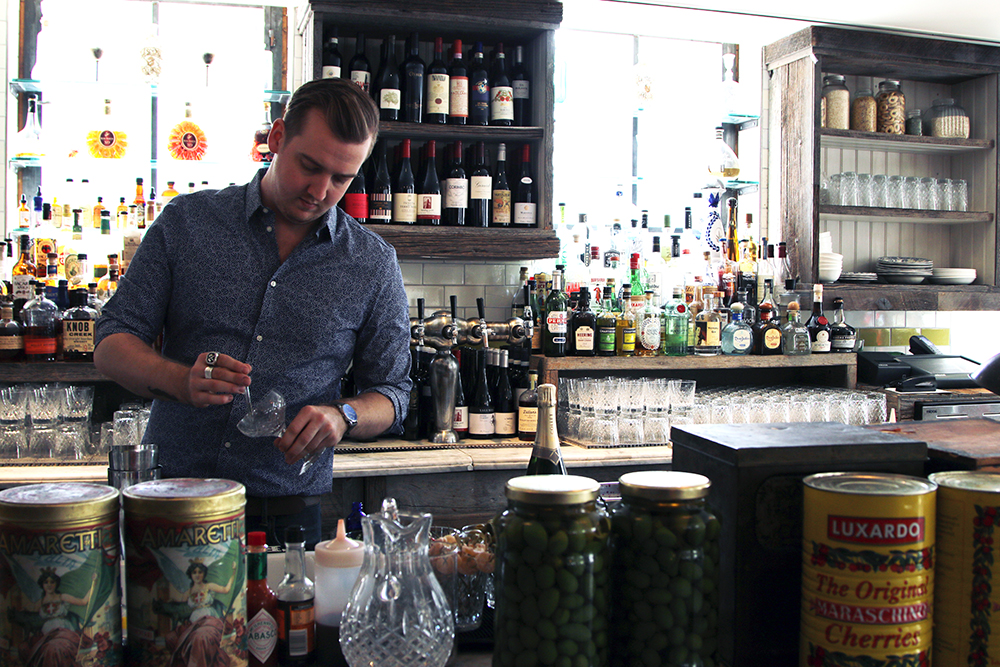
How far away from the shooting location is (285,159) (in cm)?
176

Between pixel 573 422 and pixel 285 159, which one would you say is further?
pixel 573 422

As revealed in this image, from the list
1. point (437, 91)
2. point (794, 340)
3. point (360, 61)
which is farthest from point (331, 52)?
point (794, 340)

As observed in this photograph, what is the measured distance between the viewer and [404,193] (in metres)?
3.24

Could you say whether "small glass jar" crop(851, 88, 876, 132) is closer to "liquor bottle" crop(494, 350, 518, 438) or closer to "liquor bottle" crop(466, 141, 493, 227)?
"liquor bottle" crop(466, 141, 493, 227)

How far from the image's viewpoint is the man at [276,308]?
5.63 ft

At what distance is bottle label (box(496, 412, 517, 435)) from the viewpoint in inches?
124

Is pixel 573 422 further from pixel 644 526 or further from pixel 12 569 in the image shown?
pixel 12 569

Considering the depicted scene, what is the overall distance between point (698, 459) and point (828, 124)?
3245 millimetres

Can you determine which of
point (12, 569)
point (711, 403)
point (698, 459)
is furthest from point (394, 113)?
point (12, 569)

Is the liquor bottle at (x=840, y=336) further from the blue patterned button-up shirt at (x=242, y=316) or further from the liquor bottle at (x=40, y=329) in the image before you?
the liquor bottle at (x=40, y=329)

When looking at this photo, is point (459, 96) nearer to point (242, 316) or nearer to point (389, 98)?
point (389, 98)

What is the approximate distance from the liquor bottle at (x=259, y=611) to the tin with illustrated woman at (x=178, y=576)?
0.11m

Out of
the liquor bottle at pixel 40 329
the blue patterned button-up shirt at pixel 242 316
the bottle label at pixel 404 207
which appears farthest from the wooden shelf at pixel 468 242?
the blue patterned button-up shirt at pixel 242 316

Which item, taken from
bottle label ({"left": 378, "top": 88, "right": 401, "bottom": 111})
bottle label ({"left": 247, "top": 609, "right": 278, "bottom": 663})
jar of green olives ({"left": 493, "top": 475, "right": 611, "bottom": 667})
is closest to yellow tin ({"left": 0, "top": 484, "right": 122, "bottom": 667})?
bottle label ({"left": 247, "top": 609, "right": 278, "bottom": 663})
